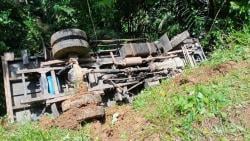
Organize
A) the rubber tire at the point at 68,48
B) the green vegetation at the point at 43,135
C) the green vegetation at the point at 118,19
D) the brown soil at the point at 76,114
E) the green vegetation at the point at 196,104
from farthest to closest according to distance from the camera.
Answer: the green vegetation at the point at 118,19, the rubber tire at the point at 68,48, the brown soil at the point at 76,114, the green vegetation at the point at 43,135, the green vegetation at the point at 196,104

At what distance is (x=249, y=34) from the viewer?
9906 mm

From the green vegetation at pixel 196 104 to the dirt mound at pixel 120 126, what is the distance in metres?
0.19

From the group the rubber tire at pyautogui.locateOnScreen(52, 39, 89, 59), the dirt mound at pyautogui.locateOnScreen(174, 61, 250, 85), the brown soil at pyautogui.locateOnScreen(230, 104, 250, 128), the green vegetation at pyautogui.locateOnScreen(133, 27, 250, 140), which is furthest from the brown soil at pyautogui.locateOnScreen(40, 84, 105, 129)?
the brown soil at pyautogui.locateOnScreen(230, 104, 250, 128)

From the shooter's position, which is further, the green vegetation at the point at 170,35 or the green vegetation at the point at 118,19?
the green vegetation at the point at 118,19

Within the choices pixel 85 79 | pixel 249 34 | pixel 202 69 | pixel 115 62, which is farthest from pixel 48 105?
pixel 249 34

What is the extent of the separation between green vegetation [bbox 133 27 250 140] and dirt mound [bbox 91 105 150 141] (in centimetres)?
19

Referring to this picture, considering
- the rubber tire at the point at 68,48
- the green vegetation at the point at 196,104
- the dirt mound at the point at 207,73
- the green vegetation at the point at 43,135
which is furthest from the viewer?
the rubber tire at the point at 68,48

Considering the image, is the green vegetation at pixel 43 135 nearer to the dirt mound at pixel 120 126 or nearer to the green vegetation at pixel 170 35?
the green vegetation at pixel 170 35

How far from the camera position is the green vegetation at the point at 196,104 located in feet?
19.4

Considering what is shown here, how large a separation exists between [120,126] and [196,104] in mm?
1256

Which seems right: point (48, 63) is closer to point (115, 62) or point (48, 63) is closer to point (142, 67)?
point (115, 62)

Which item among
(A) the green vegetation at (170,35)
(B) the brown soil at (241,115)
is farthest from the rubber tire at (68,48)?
(B) the brown soil at (241,115)

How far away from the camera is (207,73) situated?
782cm

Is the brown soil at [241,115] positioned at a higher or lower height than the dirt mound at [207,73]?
lower
